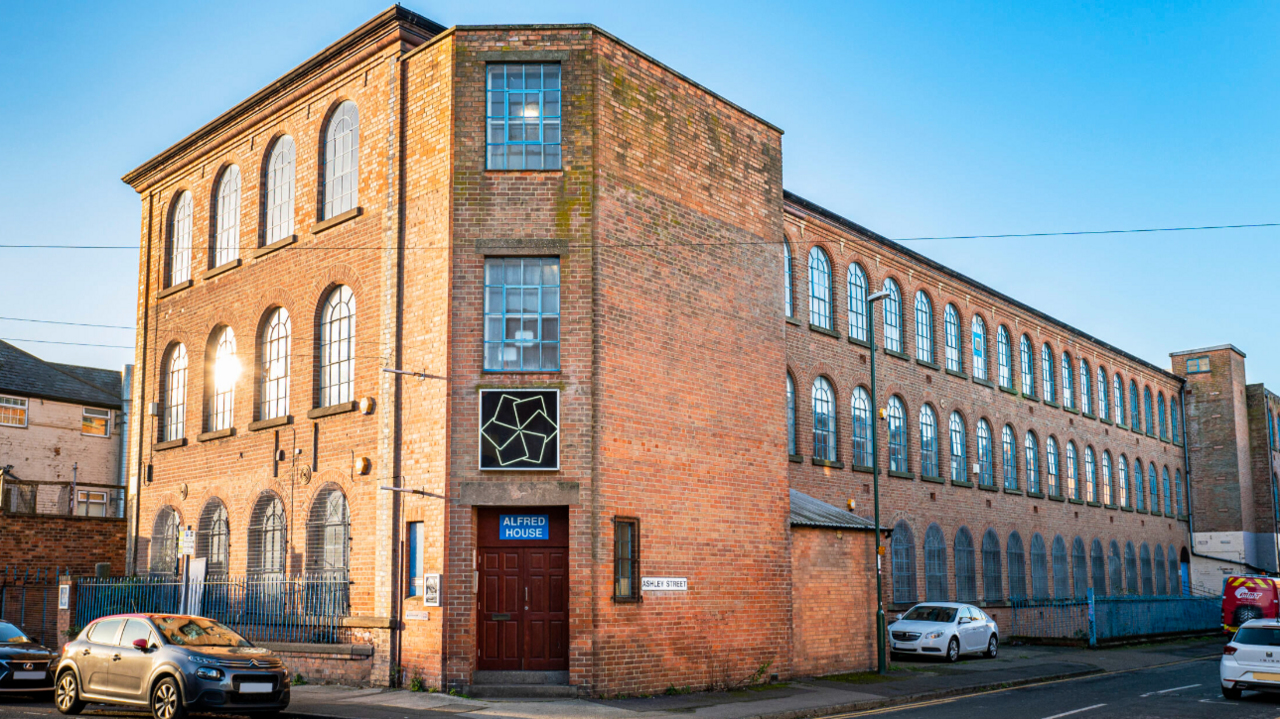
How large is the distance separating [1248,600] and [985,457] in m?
8.70

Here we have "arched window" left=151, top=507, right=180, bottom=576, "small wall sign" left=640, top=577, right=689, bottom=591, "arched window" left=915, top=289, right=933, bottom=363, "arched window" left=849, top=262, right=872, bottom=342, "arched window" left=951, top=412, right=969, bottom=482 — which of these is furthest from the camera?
"arched window" left=951, top=412, right=969, bottom=482

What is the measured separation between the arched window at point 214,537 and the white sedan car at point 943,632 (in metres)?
14.7

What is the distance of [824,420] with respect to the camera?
29.3 metres

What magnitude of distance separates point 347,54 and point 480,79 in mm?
4246

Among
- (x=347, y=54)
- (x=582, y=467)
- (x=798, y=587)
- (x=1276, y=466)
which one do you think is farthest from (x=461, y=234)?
(x=1276, y=466)

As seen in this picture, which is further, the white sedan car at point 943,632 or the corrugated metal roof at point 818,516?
the white sedan car at point 943,632

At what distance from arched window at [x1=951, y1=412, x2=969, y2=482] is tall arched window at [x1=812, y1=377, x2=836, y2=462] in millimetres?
6803

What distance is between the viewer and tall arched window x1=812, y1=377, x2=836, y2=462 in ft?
95.0

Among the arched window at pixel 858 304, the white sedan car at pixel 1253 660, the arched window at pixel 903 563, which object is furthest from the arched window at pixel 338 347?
the arched window at pixel 903 563

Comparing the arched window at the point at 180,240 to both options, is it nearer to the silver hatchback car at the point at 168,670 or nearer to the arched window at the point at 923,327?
the silver hatchback car at the point at 168,670

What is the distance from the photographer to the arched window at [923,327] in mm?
33594

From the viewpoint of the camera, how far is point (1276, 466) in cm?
5888

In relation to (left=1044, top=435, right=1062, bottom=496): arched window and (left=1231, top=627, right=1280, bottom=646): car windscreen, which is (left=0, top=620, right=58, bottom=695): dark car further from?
(left=1044, top=435, right=1062, bottom=496): arched window

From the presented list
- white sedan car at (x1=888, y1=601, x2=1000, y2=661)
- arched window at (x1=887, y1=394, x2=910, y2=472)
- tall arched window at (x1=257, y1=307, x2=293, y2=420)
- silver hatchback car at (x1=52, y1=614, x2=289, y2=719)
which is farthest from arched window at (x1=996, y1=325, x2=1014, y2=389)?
silver hatchback car at (x1=52, y1=614, x2=289, y2=719)
